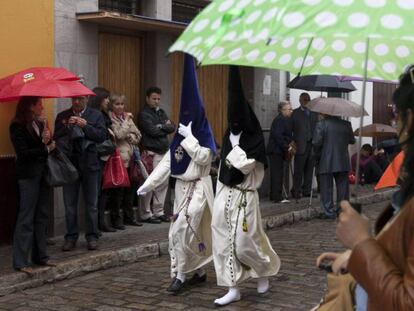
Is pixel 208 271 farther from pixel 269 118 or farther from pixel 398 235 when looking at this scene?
pixel 269 118

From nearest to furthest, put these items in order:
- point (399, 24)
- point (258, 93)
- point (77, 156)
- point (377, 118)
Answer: point (399, 24), point (77, 156), point (258, 93), point (377, 118)

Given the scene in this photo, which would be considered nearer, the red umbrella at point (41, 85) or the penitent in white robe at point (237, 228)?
the penitent in white robe at point (237, 228)

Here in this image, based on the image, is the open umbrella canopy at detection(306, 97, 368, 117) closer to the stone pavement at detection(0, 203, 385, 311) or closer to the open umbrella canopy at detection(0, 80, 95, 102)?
the stone pavement at detection(0, 203, 385, 311)

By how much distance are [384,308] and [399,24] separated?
0.91 metres

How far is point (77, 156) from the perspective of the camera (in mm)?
7906

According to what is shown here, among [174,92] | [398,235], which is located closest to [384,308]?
[398,235]

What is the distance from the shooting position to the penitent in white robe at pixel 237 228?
18.6ft

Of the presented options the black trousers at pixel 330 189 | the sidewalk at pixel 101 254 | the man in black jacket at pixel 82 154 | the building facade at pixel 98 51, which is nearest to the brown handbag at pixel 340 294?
the sidewalk at pixel 101 254

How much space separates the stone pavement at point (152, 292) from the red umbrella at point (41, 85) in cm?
194

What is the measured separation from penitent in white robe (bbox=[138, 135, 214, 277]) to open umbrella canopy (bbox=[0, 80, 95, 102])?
4.35ft

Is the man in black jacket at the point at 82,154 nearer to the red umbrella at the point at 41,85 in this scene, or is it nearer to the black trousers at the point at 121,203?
the red umbrella at the point at 41,85

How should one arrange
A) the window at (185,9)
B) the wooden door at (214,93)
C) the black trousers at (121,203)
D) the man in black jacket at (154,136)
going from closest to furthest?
the black trousers at (121,203) < the man in black jacket at (154,136) < the window at (185,9) < the wooden door at (214,93)

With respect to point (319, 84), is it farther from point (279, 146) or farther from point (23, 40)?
point (23, 40)

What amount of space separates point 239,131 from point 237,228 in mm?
841
